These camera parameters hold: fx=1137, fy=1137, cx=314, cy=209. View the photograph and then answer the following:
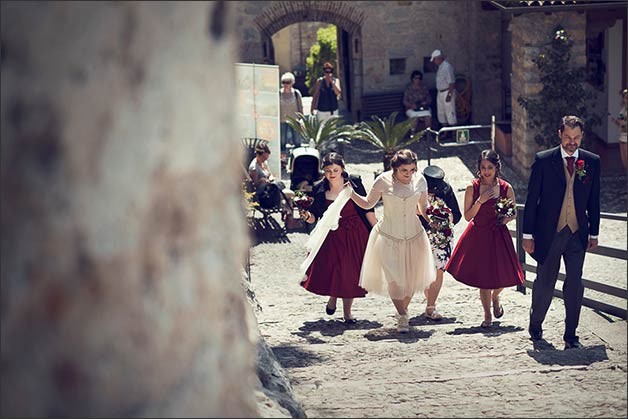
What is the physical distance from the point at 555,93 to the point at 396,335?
8525mm

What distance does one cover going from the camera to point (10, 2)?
9.82ft

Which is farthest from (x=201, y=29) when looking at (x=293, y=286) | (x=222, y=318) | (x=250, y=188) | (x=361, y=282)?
(x=250, y=188)

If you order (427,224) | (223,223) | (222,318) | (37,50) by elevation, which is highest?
(37,50)

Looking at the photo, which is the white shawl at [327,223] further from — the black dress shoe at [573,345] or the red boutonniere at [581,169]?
the black dress shoe at [573,345]

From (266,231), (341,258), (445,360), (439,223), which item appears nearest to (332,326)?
(341,258)

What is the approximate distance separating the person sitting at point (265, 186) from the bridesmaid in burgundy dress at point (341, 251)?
171 inches

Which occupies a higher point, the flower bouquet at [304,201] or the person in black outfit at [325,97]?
the person in black outfit at [325,97]

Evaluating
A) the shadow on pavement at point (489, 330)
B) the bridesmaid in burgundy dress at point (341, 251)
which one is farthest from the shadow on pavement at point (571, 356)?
the bridesmaid in burgundy dress at point (341, 251)

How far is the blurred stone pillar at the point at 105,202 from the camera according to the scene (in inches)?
Result: 110

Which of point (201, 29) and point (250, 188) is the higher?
point (201, 29)

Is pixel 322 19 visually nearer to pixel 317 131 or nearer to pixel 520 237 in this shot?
pixel 317 131

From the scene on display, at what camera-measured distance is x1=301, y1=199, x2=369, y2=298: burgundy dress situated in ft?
30.1

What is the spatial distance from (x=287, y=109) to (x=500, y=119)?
473 centimetres

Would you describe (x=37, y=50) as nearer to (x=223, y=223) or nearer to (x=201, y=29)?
(x=201, y=29)
